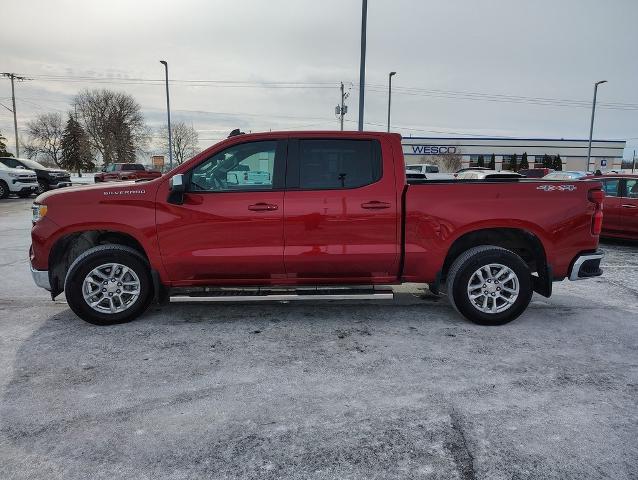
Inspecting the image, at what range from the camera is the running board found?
4.50 m

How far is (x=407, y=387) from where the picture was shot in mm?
3311

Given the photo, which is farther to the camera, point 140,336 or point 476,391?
point 140,336

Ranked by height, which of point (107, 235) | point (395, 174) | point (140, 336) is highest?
point (395, 174)

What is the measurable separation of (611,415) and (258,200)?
3.27m

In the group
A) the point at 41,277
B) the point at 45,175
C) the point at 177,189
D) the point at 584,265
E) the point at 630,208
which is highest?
the point at 177,189

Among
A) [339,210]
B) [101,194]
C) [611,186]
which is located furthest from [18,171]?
[611,186]

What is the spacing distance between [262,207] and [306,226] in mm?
464

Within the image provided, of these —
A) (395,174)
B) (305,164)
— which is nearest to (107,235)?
(305,164)

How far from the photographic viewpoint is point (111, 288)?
15.0 ft

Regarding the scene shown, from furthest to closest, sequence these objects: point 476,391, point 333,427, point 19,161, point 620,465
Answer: point 19,161
point 476,391
point 333,427
point 620,465

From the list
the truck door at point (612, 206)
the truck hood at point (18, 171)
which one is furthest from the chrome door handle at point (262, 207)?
the truck hood at point (18, 171)

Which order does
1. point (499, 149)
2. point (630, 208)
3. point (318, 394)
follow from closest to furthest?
point (318, 394), point (630, 208), point (499, 149)

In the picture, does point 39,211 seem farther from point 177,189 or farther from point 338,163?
point 338,163

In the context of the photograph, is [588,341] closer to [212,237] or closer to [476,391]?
[476,391]
